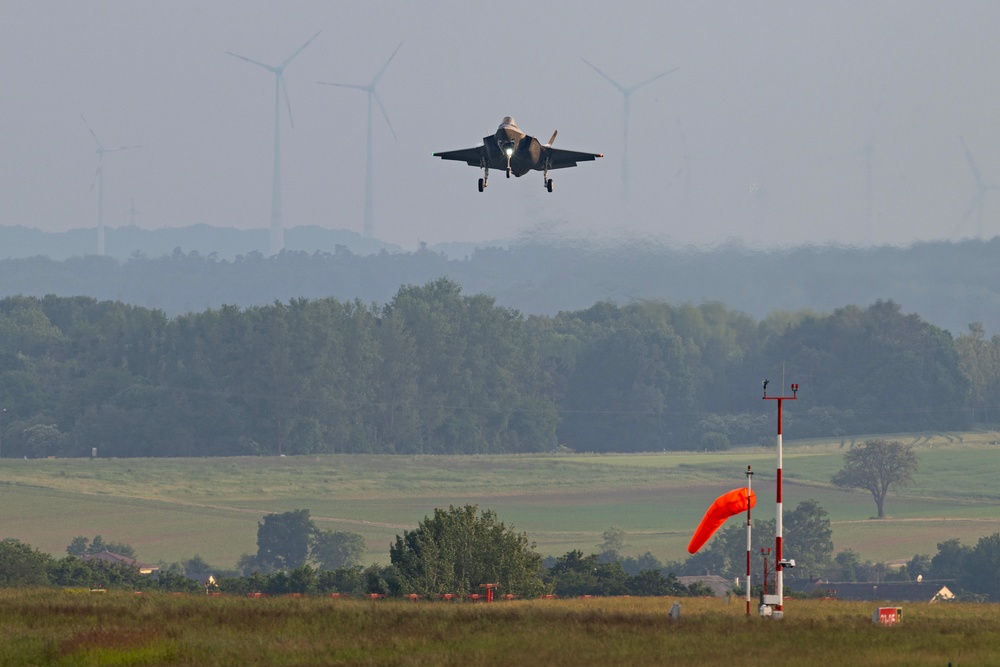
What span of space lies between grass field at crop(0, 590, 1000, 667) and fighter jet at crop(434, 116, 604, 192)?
1105 inches

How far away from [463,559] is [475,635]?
33852mm

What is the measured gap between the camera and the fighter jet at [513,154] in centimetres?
7962

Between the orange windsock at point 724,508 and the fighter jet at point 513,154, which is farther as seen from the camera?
the fighter jet at point 513,154

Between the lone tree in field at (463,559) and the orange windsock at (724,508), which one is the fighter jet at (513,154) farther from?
the orange windsock at (724,508)

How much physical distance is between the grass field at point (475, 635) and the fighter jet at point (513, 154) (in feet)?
92.1

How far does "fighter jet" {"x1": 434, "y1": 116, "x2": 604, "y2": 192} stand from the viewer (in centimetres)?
7962

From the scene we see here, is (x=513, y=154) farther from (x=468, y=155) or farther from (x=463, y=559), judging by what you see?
(x=463, y=559)

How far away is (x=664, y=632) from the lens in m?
49.8

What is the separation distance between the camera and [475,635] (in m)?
49.6

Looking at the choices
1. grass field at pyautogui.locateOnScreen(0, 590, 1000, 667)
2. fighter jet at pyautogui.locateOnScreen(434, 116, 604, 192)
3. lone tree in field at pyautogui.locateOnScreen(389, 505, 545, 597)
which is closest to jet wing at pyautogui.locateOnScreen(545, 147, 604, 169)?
fighter jet at pyautogui.locateOnScreen(434, 116, 604, 192)

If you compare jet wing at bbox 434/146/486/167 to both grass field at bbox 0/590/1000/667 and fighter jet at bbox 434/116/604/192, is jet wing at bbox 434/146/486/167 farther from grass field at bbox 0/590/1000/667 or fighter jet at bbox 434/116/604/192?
grass field at bbox 0/590/1000/667

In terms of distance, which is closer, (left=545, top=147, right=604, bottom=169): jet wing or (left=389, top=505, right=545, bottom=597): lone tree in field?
(left=389, top=505, right=545, bottom=597): lone tree in field

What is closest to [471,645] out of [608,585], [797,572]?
[608,585]

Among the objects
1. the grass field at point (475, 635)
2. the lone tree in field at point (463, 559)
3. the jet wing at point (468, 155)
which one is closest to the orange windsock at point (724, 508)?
the grass field at point (475, 635)
